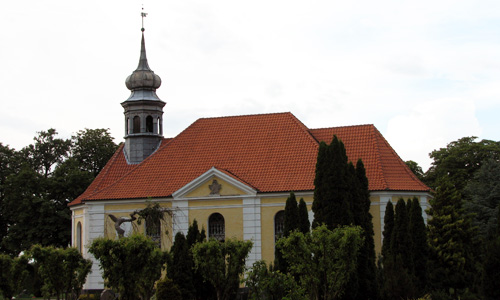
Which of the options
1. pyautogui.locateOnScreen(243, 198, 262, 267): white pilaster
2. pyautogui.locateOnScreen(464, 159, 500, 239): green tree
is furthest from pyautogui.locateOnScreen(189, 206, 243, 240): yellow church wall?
pyautogui.locateOnScreen(464, 159, 500, 239): green tree

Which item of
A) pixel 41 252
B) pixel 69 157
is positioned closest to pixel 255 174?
pixel 41 252

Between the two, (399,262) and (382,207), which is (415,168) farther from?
(399,262)

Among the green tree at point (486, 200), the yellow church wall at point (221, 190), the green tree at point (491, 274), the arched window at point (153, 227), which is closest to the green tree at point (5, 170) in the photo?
the arched window at point (153, 227)

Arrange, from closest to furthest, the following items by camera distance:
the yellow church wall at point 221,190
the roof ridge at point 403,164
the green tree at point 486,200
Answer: the yellow church wall at point 221,190
the roof ridge at point 403,164
the green tree at point 486,200

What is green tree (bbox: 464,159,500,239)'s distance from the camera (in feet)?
154

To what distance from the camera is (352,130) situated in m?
45.2

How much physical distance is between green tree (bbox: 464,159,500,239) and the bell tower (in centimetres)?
1972

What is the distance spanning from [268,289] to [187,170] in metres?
15.8

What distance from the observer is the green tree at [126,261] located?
2931 cm

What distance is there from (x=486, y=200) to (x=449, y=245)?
11.9 metres

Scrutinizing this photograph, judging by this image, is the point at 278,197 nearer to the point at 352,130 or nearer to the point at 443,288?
the point at 352,130

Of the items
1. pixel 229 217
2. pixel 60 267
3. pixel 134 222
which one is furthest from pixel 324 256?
pixel 134 222

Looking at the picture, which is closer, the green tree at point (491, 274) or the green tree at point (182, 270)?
the green tree at point (491, 274)

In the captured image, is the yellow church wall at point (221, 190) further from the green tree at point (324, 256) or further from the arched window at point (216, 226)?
the green tree at point (324, 256)
